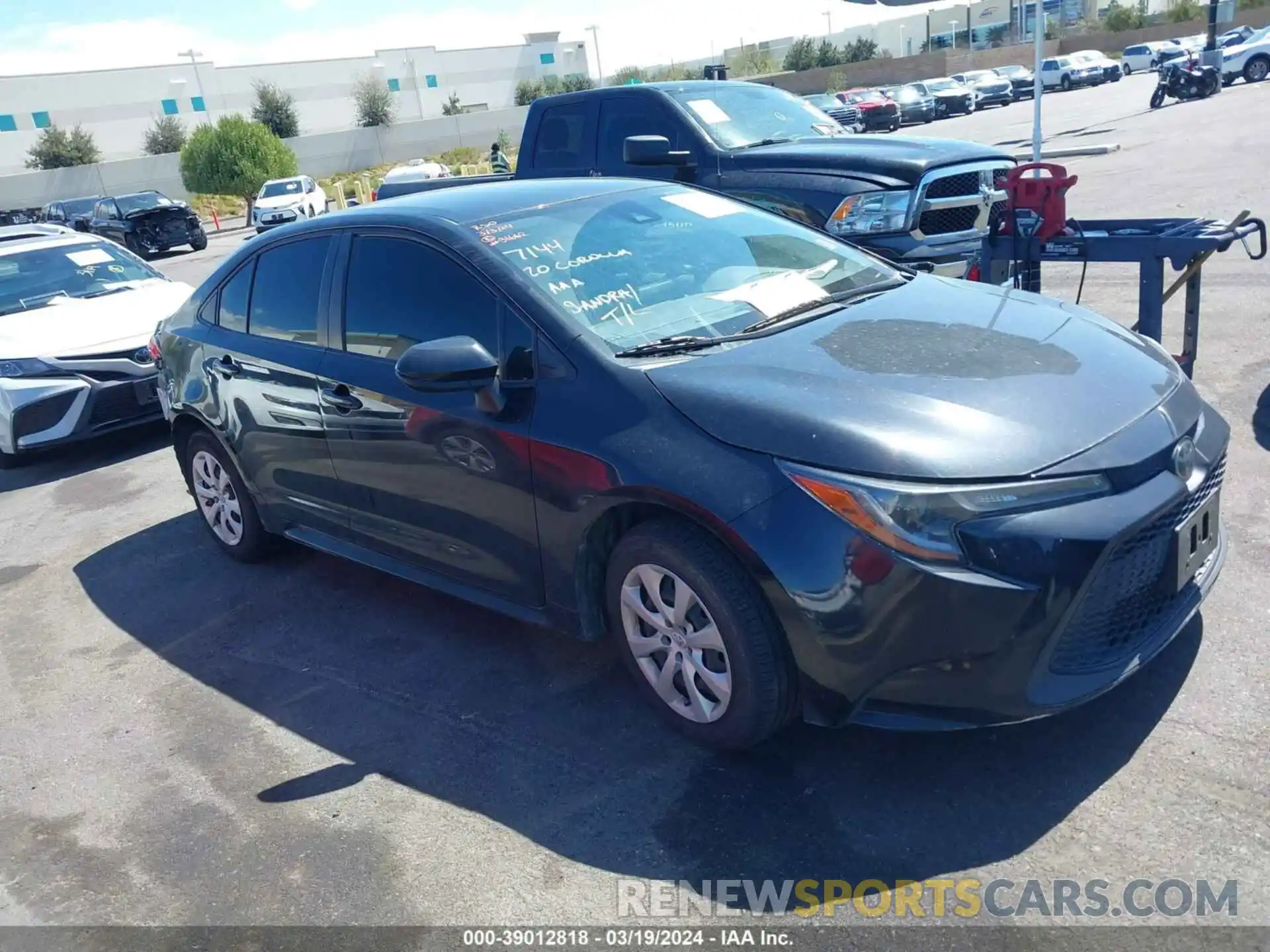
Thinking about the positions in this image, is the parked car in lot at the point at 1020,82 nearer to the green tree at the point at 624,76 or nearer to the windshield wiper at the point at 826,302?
the green tree at the point at 624,76

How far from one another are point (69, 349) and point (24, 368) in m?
0.33

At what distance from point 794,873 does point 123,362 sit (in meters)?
6.87

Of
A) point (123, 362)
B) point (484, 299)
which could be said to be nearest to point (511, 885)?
point (484, 299)

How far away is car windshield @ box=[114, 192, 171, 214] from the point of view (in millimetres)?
A: 28375

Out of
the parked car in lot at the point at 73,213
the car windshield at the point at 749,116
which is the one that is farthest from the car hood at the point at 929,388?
the parked car in lot at the point at 73,213

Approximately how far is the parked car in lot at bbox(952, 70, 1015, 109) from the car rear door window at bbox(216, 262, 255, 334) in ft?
147

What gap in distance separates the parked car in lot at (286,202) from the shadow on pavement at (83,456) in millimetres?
20668

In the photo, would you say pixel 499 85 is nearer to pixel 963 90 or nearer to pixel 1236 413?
pixel 963 90

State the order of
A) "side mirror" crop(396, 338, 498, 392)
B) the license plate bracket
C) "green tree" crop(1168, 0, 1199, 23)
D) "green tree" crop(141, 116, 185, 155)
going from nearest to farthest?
1. the license plate bracket
2. "side mirror" crop(396, 338, 498, 392)
3. "green tree" crop(141, 116, 185, 155)
4. "green tree" crop(1168, 0, 1199, 23)

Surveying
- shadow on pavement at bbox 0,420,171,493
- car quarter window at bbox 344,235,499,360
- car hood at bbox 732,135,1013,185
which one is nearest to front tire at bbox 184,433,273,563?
car quarter window at bbox 344,235,499,360

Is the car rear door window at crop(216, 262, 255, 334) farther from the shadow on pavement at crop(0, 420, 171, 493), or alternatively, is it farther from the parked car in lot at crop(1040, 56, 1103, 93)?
the parked car in lot at crop(1040, 56, 1103, 93)

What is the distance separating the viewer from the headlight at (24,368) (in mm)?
7609

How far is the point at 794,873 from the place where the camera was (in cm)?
278

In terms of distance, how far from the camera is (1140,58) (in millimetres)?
53000
